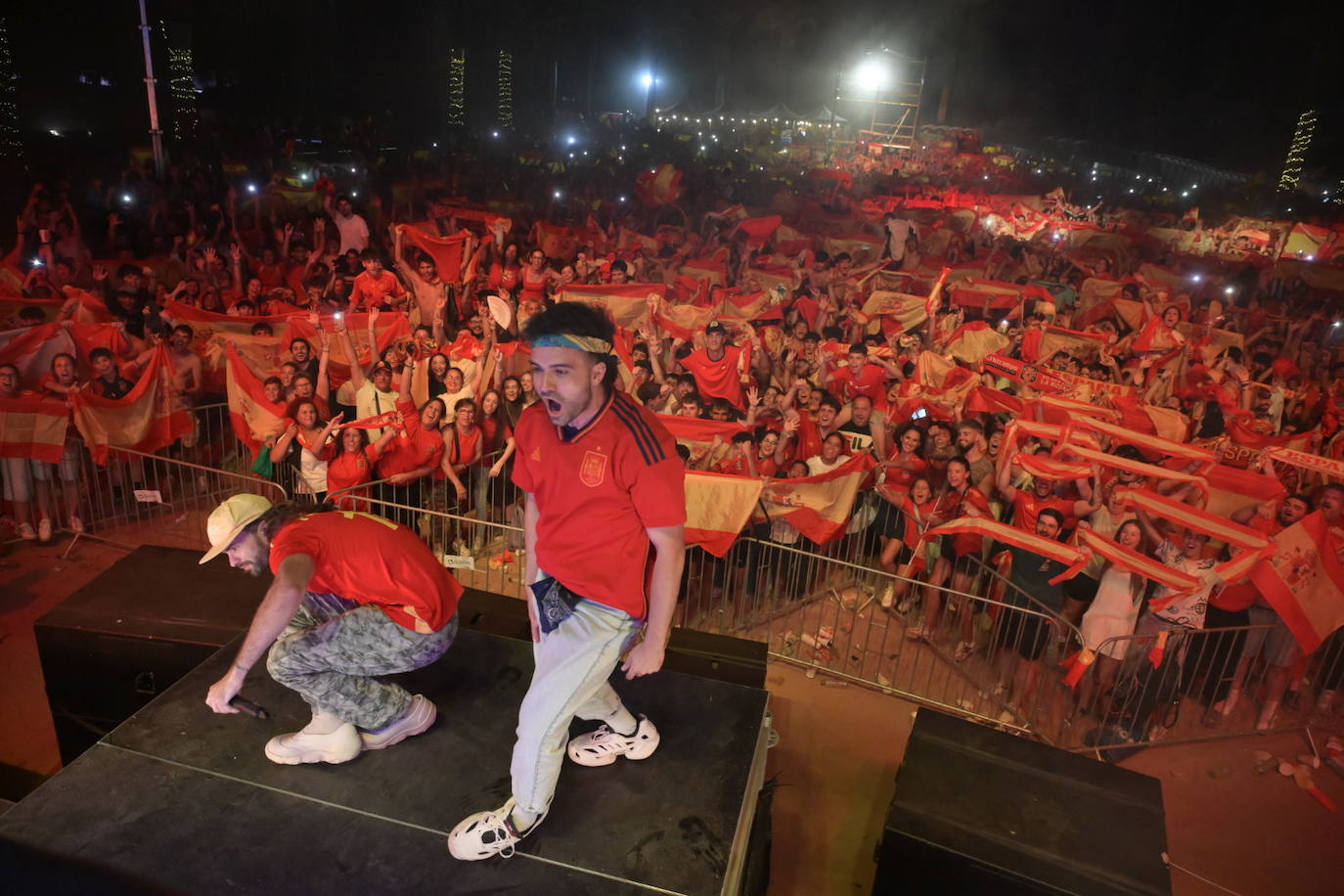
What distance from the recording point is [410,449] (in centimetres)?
733

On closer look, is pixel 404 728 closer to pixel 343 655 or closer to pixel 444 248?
pixel 343 655

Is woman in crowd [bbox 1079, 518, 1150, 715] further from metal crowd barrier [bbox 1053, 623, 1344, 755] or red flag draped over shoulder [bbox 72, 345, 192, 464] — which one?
red flag draped over shoulder [bbox 72, 345, 192, 464]

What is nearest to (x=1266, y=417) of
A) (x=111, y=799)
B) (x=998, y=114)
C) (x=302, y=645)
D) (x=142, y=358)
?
(x=302, y=645)

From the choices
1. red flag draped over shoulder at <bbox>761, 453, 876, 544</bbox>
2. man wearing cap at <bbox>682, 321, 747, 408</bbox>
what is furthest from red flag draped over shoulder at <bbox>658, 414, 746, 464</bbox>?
man wearing cap at <bbox>682, 321, 747, 408</bbox>

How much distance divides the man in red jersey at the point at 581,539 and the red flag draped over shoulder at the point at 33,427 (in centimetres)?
585

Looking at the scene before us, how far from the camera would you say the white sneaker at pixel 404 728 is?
364 cm

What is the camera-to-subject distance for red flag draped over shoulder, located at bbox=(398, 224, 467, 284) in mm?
11656

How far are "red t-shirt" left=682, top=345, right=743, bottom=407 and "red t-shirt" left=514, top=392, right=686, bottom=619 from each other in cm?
570

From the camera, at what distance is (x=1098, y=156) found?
58.4 metres

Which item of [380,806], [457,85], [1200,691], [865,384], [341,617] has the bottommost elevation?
[1200,691]

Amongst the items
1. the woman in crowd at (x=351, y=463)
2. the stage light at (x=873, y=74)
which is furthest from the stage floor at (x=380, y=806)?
the stage light at (x=873, y=74)

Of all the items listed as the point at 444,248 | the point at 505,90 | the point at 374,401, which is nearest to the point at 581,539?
the point at 374,401

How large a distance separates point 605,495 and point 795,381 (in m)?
5.51

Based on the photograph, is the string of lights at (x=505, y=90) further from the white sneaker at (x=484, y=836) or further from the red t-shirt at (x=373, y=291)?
the white sneaker at (x=484, y=836)
